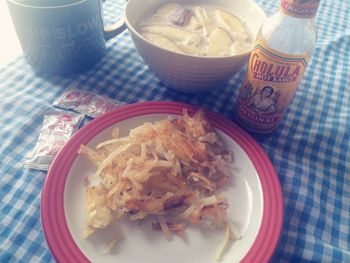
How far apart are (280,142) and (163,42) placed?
36cm

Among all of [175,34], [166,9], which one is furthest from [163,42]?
[166,9]

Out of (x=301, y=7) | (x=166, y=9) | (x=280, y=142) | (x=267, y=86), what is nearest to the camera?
(x=301, y=7)

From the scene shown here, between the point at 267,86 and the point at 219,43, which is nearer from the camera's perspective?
the point at 267,86

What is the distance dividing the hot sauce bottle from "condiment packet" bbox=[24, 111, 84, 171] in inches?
15.7

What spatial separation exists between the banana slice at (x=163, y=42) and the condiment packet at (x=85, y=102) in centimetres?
17

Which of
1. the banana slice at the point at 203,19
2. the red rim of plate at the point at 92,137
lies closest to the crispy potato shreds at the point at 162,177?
the red rim of plate at the point at 92,137

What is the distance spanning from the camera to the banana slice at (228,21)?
80 cm

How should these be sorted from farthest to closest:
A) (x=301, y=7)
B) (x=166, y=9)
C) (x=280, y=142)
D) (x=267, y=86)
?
(x=166, y=9) < (x=280, y=142) < (x=267, y=86) < (x=301, y=7)

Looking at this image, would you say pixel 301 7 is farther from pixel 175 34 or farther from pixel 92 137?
pixel 92 137

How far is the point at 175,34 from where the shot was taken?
2.47ft

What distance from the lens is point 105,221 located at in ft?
1.71

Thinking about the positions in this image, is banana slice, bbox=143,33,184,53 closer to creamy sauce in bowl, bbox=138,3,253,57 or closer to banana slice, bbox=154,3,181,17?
creamy sauce in bowl, bbox=138,3,253,57

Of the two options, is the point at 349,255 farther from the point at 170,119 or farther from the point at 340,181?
the point at 170,119

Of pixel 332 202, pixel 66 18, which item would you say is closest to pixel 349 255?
pixel 332 202
